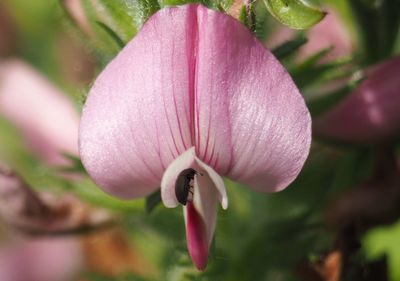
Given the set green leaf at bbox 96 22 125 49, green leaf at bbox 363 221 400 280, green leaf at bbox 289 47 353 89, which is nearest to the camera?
green leaf at bbox 96 22 125 49

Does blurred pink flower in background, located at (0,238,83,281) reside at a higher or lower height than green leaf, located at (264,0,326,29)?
lower

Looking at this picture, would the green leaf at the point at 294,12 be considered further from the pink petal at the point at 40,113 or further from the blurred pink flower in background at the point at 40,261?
the blurred pink flower in background at the point at 40,261

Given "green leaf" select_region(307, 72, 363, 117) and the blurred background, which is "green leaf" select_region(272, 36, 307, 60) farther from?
"green leaf" select_region(307, 72, 363, 117)

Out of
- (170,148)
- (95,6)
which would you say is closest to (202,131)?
(170,148)

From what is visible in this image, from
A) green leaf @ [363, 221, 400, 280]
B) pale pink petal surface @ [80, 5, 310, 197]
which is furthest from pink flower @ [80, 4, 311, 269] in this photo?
green leaf @ [363, 221, 400, 280]

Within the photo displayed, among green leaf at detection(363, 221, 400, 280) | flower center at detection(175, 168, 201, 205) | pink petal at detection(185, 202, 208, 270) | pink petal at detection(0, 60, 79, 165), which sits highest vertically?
flower center at detection(175, 168, 201, 205)

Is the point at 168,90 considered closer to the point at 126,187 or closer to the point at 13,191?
the point at 126,187
